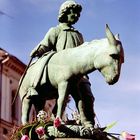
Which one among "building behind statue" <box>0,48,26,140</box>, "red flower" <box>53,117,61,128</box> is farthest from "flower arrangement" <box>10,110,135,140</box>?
"building behind statue" <box>0,48,26,140</box>

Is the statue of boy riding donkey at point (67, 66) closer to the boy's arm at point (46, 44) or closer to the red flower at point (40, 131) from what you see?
the boy's arm at point (46, 44)

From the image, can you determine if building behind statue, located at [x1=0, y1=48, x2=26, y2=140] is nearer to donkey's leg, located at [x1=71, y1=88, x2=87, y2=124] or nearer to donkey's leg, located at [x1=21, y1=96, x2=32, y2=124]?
donkey's leg, located at [x1=21, y1=96, x2=32, y2=124]

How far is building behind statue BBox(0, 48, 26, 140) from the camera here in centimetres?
2981

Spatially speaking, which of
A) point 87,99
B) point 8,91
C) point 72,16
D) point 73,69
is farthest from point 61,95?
point 8,91

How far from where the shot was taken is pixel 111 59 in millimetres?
6355

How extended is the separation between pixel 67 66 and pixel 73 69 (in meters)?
0.10

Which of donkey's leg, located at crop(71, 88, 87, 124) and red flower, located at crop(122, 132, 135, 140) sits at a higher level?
donkey's leg, located at crop(71, 88, 87, 124)

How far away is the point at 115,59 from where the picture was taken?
635 cm

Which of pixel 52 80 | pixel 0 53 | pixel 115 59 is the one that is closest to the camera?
pixel 115 59

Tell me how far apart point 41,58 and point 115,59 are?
1126 mm

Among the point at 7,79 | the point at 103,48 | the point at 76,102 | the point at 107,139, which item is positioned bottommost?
the point at 107,139

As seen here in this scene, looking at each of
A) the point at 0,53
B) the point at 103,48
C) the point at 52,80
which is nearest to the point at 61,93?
the point at 52,80

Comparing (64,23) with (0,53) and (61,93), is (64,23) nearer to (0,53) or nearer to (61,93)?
(61,93)

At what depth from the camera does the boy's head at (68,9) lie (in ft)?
23.8
